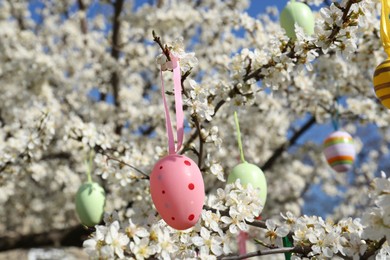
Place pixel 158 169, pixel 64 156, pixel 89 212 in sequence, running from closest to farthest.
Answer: pixel 158 169, pixel 89 212, pixel 64 156

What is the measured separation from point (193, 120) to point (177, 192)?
591 millimetres

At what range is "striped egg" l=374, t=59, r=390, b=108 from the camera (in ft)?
6.66

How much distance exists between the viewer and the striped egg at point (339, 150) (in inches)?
158

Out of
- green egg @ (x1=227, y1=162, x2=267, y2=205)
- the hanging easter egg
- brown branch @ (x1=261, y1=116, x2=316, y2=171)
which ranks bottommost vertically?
green egg @ (x1=227, y1=162, x2=267, y2=205)

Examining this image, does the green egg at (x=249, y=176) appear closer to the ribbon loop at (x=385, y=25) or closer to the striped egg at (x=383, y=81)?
the striped egg at (x=383, y=81)

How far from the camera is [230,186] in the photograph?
215cm

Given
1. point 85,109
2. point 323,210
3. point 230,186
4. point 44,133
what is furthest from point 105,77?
point 323,210

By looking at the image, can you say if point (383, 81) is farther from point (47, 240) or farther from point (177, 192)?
point (47, 240)

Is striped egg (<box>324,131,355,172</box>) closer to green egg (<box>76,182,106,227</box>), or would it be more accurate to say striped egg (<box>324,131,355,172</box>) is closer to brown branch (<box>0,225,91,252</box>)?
green egg (<box>76,182,106,227</box>)

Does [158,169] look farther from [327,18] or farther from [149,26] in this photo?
[149,26]

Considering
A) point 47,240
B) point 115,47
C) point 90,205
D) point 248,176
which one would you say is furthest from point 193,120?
point 115,47

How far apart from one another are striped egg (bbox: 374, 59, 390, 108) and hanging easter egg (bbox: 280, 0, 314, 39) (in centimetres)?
71

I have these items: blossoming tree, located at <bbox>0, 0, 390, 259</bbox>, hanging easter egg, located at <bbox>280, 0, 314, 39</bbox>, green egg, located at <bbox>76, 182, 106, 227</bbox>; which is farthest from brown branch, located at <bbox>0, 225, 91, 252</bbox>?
hanging easter egg, located at <bbox>280, 0, 314, 39</bbox>

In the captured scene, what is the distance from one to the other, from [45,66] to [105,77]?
1.12 meters
